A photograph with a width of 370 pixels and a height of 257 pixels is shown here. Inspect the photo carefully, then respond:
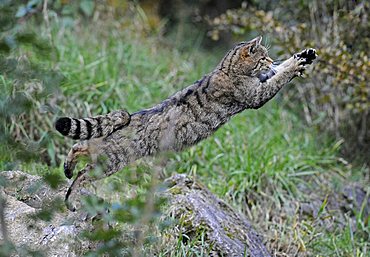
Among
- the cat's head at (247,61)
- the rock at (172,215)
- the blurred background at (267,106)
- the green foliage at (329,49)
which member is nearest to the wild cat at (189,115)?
the cat's head at (247,61)

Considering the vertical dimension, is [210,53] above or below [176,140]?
below

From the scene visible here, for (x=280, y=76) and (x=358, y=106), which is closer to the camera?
(x=280, y=76)

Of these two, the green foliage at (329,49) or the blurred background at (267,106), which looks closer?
the blurred background at (267,106)

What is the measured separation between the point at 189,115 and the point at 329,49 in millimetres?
2598

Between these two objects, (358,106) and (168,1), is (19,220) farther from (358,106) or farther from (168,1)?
(168,1)

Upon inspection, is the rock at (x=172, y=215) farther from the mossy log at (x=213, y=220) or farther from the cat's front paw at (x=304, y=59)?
the cat's front paw at (x=304, y=59)

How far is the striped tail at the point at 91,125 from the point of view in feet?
11.5

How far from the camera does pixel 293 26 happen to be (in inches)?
274

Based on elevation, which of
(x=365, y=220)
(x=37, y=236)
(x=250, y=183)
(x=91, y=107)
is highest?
(x=37, y=236)

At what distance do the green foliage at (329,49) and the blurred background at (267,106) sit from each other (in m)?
0.01

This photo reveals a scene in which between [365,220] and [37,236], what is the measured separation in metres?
3.13

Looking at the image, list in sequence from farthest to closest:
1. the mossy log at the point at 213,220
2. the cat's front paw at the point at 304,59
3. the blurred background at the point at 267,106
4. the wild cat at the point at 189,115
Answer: the blurred background at the point at 267,106 → the mossy log at the point at 213,220 → the cat's front paw at the point at 304,59 → the wild cat at the point at 189,115

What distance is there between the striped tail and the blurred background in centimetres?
84

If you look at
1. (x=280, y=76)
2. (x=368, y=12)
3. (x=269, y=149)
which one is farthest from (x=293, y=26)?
(x=280, y=76)
